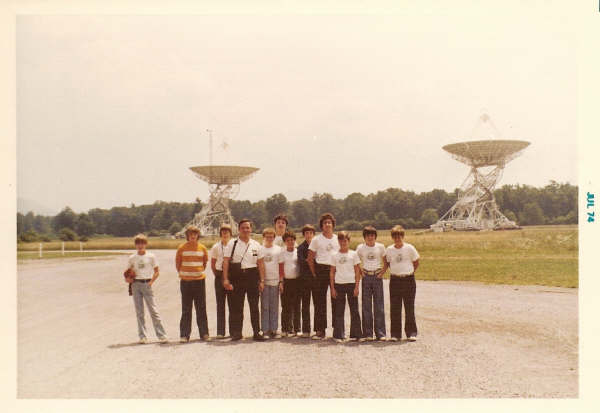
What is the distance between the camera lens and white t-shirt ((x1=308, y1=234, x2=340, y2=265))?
23.3 ft

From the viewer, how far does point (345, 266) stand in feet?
23.0

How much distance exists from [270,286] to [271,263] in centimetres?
32

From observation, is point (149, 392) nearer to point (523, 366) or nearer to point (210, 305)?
point (523, 366)

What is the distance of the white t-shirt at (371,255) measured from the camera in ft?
23.0

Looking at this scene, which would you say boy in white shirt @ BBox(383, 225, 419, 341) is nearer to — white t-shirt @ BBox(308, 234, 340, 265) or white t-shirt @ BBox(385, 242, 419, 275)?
white t-shirt @ BBox(385, 242, 419, 275)

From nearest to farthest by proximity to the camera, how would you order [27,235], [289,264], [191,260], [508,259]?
[191,260], [289,264], [27,235], [508,259]

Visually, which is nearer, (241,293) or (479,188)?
(241,293)

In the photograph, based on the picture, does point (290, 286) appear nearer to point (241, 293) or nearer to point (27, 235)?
point (241, 293)

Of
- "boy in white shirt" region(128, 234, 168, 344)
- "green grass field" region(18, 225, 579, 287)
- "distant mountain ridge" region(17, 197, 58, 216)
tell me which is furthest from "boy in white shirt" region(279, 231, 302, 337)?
"green grass field" region(18, 225, 579, 287)

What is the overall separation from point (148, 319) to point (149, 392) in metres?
3.61

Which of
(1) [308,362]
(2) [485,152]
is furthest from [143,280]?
(2) [485,152]

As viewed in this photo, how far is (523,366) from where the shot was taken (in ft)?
20.3
